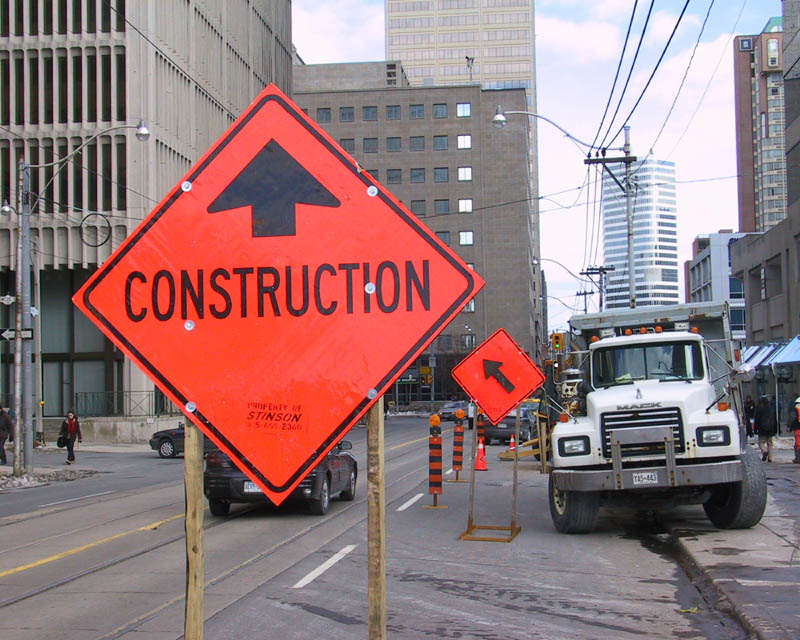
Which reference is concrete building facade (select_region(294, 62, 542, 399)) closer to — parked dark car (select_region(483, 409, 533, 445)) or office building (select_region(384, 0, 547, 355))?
office building (select_region(384, 0, 547, 355))

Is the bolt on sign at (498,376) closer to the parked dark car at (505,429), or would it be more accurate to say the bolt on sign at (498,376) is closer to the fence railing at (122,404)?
the parked dark car at (505,429)

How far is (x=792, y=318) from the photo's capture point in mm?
41594

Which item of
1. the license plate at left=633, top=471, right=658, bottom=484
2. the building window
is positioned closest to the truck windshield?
the license plate at left=633, top=471, right=658, bottom=484

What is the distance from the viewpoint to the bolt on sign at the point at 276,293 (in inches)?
149

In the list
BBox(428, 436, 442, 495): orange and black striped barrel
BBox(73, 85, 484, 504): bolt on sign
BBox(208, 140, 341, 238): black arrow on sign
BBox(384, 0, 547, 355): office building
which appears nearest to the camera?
BBox(73, 85, 484, 504): bolt on sign

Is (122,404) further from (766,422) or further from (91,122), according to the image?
(766,422)

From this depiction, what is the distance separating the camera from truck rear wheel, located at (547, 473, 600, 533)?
13281 millimetres

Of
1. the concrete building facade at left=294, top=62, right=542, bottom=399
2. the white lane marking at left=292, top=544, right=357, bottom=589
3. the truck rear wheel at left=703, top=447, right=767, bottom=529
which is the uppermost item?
the concrete building facade at left=294, top=62, right=542, bottom=399

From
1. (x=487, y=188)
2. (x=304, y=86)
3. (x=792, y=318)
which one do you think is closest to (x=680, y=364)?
(x=792, y=318)

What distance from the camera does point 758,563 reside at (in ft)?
34.4

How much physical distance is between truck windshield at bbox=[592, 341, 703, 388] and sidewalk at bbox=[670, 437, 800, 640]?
2.26 m

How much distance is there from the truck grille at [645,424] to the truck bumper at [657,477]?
0.82 ft

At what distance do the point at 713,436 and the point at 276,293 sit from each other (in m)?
10.2

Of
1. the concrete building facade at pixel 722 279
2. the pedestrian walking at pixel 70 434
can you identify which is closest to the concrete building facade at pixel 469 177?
the concrete building facade at pixel 722 279
